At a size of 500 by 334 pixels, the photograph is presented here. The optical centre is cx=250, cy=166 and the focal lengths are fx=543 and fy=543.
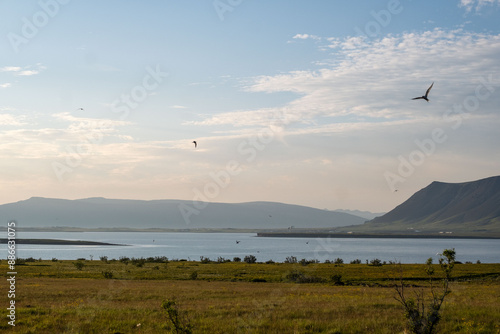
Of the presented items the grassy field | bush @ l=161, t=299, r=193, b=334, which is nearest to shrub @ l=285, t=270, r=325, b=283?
the grassy field

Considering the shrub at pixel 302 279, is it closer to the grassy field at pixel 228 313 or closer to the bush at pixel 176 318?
the grassy field at pixel 228 313

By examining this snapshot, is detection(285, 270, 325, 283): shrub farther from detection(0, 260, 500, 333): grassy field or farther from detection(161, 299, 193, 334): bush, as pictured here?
detection(161, 299, 193, 334): bush

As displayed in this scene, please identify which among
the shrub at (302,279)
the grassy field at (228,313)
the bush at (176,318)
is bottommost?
the shrub at (302,279)

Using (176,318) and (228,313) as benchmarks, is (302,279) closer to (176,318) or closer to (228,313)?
(228,313)

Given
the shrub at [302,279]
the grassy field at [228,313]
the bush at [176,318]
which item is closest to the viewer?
the bush at [176,318]

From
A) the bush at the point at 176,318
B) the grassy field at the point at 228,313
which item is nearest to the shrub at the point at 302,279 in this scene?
the grassy field at the point at 228,313

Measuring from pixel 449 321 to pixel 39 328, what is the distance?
15595 millimetres

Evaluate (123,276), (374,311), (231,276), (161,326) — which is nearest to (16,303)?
(161,326)

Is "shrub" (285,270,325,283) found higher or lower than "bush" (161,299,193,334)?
lower

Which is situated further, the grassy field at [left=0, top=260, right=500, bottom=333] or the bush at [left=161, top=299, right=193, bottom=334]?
the grassy field at [left=0, top=260, right=500, bottom=333]

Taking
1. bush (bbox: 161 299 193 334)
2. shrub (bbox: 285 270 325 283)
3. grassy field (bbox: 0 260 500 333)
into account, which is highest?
bush (bbox: 161 299 193 334)

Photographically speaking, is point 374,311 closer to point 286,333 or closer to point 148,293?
point 286,333

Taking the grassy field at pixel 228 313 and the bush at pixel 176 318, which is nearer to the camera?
the bush at pixel 176 318

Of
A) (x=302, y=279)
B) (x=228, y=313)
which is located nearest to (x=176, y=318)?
(x=228, y=313)
